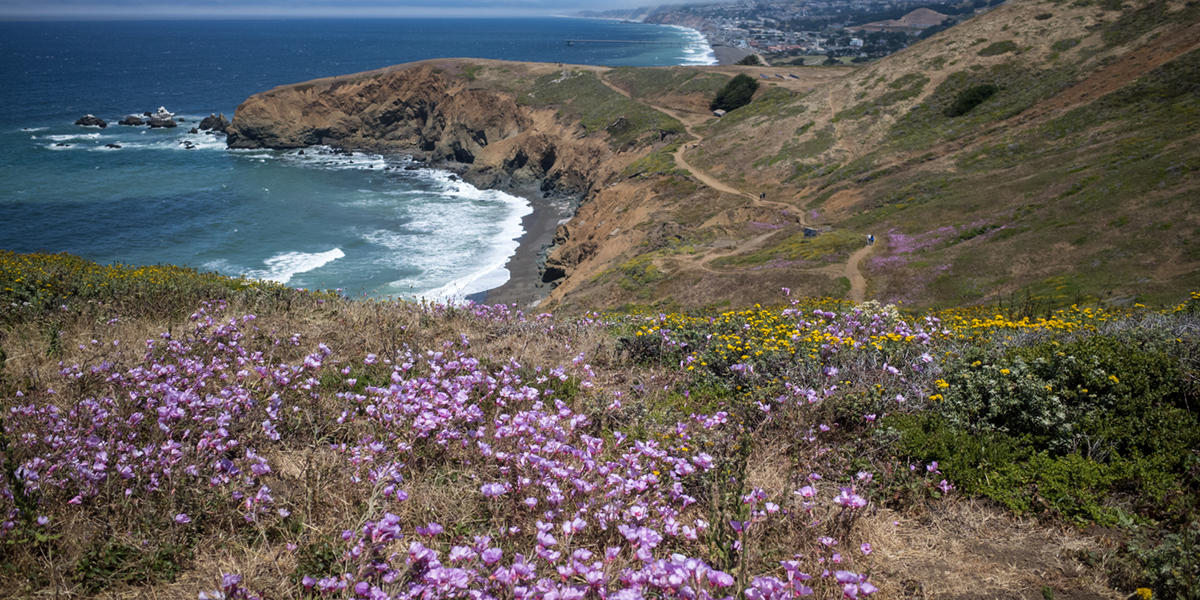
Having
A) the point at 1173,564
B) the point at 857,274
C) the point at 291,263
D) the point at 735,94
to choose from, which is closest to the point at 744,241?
the point at 857,274

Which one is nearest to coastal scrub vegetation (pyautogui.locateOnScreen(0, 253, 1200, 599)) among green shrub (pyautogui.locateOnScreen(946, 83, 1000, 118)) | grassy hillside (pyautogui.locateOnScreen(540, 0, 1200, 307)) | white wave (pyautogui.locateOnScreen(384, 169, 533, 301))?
grassy hillside (pyautogui.locateOnScreen(540, 0, 1200, 307))

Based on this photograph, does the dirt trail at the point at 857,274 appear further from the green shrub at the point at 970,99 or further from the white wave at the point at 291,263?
the white wave at the point at 291,263

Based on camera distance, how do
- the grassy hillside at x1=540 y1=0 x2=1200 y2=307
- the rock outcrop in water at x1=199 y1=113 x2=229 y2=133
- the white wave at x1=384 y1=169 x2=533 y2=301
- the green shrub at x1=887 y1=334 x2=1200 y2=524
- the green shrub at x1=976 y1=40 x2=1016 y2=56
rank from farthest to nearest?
the rock outcrop in water at x1=199 y1=113 x2=229 y2=133
the green shrub at x1=976 y1=40 x2=1016 y2=56
the white wave at x1=384 y1=169 x2=533 y2=301
the grassy hillside at x1=540 y1=0 x2=1200 y2=307
the green shrub at x1=887 y1=334 x2=1200 y2=524

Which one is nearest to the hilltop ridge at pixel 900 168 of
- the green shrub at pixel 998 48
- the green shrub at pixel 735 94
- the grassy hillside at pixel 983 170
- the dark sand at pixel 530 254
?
the grassy hillside at pixel 983 170

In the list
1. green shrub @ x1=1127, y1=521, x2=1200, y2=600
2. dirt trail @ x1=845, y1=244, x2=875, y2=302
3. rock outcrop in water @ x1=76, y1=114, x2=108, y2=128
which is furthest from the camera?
rock outcrop in water @ x1=76, y1=114, x2=108, y2=128

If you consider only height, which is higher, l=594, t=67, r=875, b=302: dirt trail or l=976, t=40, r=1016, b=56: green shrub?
l=976, t=40, r=1016, b=56: green shrub

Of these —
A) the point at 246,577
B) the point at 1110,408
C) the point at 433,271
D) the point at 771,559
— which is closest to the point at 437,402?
the point at 246,577

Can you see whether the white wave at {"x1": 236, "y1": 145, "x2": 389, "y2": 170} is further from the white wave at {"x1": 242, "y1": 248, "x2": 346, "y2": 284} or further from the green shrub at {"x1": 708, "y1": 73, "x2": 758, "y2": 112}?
the green shrub at {"x1": 708, "y1": 73, "x2": 758, "y2": 112}
